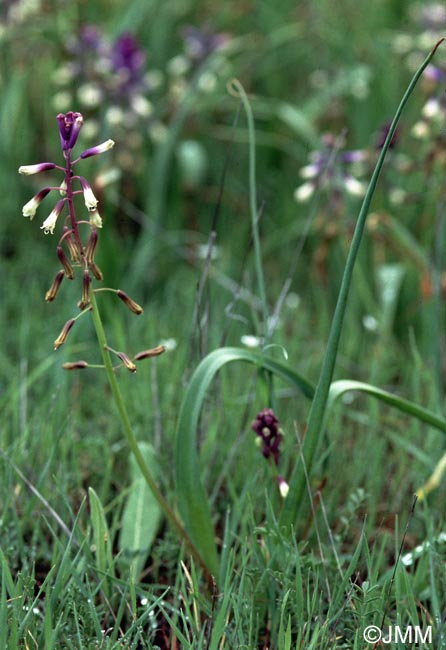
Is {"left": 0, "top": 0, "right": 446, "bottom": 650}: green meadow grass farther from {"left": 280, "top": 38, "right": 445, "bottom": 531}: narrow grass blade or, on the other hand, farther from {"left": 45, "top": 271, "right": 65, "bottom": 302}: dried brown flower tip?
{"left": 45, "top": 271, "right": 65, "bottom": 302}: dried brown flower tip

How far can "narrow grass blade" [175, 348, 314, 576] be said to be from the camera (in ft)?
5.42

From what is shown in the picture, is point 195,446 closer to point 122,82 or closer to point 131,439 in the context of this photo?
point 131,439

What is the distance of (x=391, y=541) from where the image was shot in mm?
1999

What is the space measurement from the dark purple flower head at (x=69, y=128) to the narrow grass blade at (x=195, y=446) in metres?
0.49

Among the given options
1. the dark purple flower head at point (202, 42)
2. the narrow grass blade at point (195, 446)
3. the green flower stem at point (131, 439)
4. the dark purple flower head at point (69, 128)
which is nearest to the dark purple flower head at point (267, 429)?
the narrow grass blade at point (195, 446)

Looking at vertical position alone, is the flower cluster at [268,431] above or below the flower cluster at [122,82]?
below

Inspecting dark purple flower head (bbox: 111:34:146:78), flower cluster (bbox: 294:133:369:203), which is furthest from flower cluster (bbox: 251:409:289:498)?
dark purple flower head (bbox: 111:34:146:78)

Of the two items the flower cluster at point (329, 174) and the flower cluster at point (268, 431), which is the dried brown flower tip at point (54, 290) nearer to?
the flower cluster at point (268, 431)

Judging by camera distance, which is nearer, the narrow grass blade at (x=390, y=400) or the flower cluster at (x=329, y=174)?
the narrow grass blade at (x=390, y=400)

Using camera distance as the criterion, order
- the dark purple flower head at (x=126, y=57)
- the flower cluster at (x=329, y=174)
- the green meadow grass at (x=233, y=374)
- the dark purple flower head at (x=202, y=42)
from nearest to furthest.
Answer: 1. the green meadow grass at (x=233, y=374)
2. the flower cluster at (x=329, y=174)
3. the dark purple flower head at (x=126, y=57)
4. the dark purple flower head at (x=202, y=42)

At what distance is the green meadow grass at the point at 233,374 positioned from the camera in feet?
5.19

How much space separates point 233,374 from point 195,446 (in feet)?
3.30

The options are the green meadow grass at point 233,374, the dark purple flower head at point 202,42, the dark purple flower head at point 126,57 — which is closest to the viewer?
the green meadow grass at point 233,374

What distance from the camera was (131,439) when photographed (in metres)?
1.61
